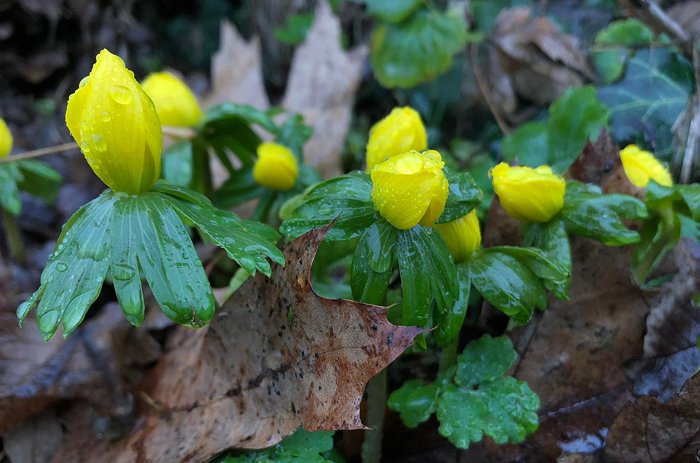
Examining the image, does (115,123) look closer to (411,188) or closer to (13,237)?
(411,188)

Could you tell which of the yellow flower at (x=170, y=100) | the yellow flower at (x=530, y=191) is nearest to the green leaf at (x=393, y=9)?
the yellow flower at (x=170, y=100)

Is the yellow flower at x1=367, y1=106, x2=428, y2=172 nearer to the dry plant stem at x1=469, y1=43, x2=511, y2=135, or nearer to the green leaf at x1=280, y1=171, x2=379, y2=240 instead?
the green leaf at x1=280, y1=171, x2=379, y2=240

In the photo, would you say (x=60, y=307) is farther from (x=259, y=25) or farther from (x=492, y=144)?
(x=259, y=25)

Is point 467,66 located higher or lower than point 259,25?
lower

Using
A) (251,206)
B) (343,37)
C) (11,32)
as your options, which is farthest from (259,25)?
(251,206)

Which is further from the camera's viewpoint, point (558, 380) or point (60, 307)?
point (558, 380)

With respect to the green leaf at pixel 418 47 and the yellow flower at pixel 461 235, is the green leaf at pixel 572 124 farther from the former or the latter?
the green leaf at pixel 418 47

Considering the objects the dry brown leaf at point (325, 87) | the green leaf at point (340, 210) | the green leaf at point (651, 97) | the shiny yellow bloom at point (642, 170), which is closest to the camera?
the green leaf at point (340, 210)
